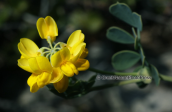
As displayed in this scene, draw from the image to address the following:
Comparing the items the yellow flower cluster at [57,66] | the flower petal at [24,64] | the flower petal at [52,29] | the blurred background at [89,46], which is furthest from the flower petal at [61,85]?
the blurred background at [89,46]

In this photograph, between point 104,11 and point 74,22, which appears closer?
point 74,22

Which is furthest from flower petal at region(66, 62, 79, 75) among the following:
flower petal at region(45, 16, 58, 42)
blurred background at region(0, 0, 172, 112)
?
blurred background at region(0, 0, 172, 112)

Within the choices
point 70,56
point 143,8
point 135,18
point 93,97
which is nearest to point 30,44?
point 70,56

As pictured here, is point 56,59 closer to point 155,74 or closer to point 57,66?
point 57,66

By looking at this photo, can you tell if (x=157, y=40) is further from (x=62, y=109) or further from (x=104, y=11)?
(x=62, y=109)

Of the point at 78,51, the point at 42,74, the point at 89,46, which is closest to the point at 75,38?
the point at 78,51

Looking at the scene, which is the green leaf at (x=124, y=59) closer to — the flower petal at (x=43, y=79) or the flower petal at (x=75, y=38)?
the flower petal at (x=75, y=38)
